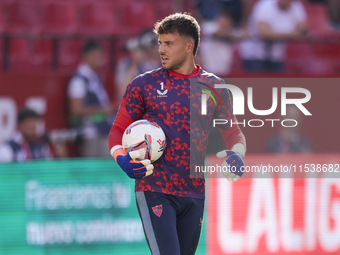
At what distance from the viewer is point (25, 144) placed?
6.94 meters

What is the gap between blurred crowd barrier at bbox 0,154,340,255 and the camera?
605 centimetres

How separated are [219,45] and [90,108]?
253cm

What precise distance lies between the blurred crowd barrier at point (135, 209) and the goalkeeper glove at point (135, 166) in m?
2.67

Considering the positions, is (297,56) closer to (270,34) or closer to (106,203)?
(270,34)

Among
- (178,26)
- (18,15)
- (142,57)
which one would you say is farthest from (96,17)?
(178,26)

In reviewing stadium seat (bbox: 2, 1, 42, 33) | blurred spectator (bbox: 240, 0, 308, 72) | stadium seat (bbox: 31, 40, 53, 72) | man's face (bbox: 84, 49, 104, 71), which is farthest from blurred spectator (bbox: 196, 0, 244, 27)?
stadium seat (bbox: 2, 1, 42, 33)

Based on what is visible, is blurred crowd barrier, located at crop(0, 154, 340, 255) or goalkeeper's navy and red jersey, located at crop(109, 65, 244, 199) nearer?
goalkeeper's navy and red jersey, located at crop(109, 65, 244, 199)

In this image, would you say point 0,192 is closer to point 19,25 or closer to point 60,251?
point 60,251

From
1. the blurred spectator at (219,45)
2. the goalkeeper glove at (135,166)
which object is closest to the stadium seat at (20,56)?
the blurred spectator at (219,45)

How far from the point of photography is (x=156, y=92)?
3.85 metres

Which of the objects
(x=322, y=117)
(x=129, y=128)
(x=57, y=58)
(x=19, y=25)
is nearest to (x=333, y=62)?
(x=322, y=117)

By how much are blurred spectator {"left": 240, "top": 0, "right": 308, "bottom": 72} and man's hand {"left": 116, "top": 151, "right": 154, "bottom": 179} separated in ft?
17.9

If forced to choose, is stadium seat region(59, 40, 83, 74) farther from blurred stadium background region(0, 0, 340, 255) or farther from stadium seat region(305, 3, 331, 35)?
stadium seat region(305, 3, 331, 35)

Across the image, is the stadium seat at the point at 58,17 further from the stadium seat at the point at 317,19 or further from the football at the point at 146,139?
the football at the point at 146,139
